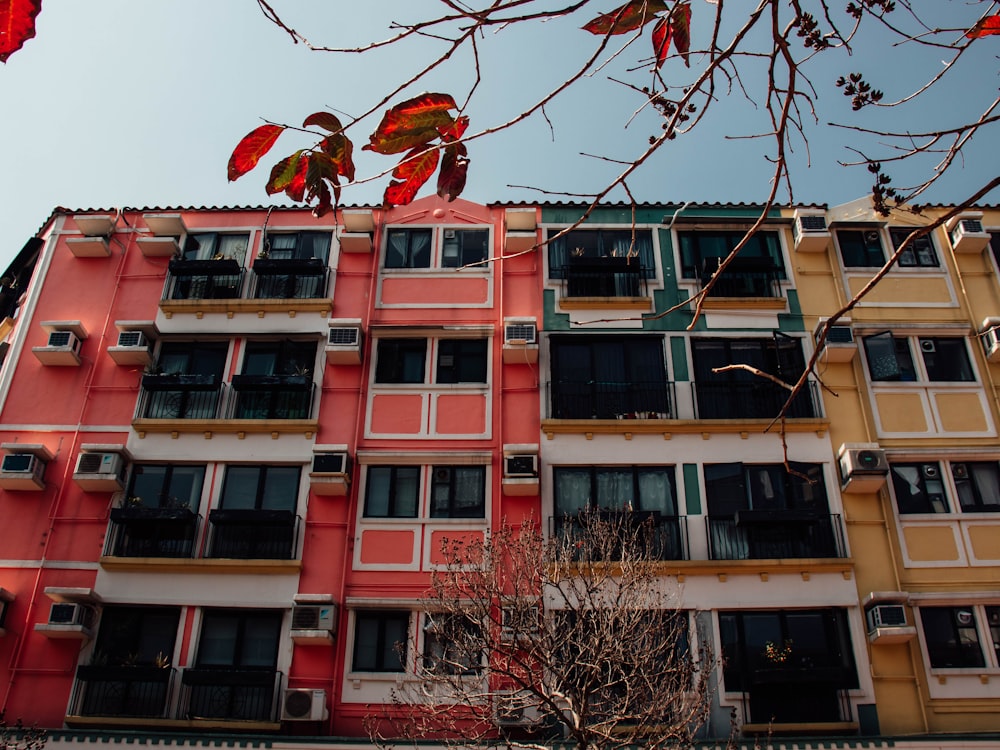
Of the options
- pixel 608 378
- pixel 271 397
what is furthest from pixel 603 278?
pixel 271 397

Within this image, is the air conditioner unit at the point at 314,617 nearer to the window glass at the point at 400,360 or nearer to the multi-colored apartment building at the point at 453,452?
the multi-colored apartment building at the point at 453,452

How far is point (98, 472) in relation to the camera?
604 inches

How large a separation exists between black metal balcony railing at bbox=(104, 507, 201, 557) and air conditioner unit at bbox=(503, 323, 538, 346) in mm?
6019

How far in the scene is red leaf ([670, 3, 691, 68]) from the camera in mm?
4305

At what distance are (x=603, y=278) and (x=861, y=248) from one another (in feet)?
16.4

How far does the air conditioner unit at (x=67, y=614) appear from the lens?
1414 cm

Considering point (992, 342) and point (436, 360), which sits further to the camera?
point (436, 360)

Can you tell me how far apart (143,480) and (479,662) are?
704 cm

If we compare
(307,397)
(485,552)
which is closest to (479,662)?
(485,552)

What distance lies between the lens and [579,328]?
16984mm

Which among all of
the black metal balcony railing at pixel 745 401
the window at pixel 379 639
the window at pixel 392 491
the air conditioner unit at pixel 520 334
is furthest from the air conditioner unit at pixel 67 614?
the black metal balcony railing at pixel 745 401

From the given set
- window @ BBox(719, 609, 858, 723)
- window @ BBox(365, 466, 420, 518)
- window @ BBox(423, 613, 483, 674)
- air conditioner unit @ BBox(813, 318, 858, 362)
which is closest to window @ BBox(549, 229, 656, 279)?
air conditioner unit @ BBox(813, 318, 858, 362)

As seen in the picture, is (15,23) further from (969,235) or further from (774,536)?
(969,235)

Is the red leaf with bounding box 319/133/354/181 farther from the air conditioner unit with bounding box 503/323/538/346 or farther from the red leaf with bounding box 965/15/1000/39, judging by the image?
the air conditioner unit with bounding box 503/323/538/346
